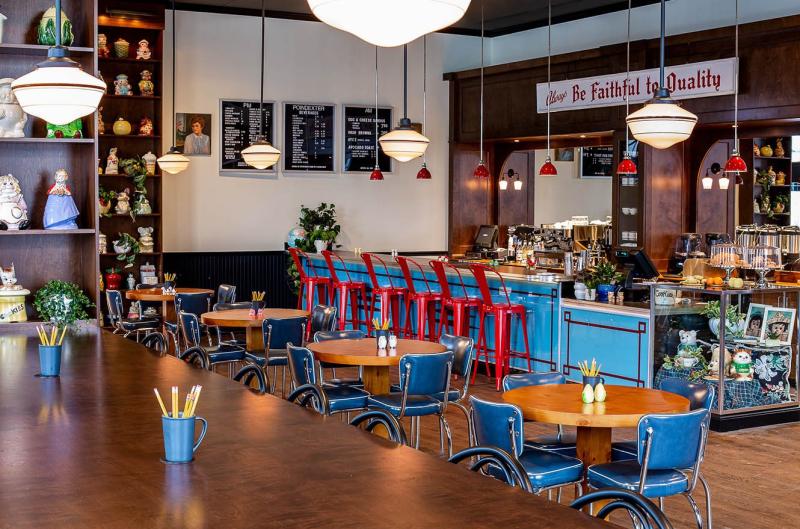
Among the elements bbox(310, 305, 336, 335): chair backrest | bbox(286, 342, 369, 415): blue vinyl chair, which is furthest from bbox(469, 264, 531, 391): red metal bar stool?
bbox(286, 342, 369, 415): blue vinyl chair

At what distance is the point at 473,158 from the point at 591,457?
31.9 ft

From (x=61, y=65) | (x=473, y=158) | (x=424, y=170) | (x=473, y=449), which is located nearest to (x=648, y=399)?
(x=473, y=449)

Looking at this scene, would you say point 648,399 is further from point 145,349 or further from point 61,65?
point 61,65

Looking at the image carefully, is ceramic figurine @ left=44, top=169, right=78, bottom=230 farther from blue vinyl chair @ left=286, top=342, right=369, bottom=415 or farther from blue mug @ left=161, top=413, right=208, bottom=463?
blue mug @ left=161, top=413, right=208, bottom=463

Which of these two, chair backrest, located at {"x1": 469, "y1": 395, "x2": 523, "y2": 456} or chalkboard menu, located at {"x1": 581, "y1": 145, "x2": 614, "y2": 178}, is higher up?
chalkboard menu, located at {"x1": 581, "y1": 145, "x2": 614, "y2": 178}

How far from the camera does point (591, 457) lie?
178 inches

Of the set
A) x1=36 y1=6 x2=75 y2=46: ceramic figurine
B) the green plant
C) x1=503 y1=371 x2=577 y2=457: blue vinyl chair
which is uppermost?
x1=36 y1=6 x2=75 y2=46: ceramic figurine

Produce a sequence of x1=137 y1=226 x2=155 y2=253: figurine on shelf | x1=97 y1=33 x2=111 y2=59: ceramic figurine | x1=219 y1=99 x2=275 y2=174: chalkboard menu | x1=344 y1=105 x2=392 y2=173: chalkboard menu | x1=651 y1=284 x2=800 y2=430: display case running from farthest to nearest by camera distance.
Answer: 1. x1=344 y1=105 x2=392 y2=173: chalkboard menu
2. x1=219 y1=99 x2=275 y2=174: chalkboard menu
3. x1=137 y1=226 x2=155 y2=253: figurine on shelf
4. x1=97 y1=33 x2=111 y2=59: ceramic figurine
5. x1=651 y1=284 x2=800 y2=430: display case

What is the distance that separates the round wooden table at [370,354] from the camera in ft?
18.4

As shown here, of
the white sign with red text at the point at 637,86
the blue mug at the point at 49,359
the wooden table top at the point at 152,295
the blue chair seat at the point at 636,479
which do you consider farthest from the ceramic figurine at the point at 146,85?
the blue chair seat at the point at 636,479

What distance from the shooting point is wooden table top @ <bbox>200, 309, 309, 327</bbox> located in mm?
7277

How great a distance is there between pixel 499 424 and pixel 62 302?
8.20 ft

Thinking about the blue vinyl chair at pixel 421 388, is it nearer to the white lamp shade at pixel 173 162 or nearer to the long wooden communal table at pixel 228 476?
the long wooden communal table at pixel 228 476

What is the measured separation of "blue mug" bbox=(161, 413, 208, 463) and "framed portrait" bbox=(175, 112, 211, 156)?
10.1 m
